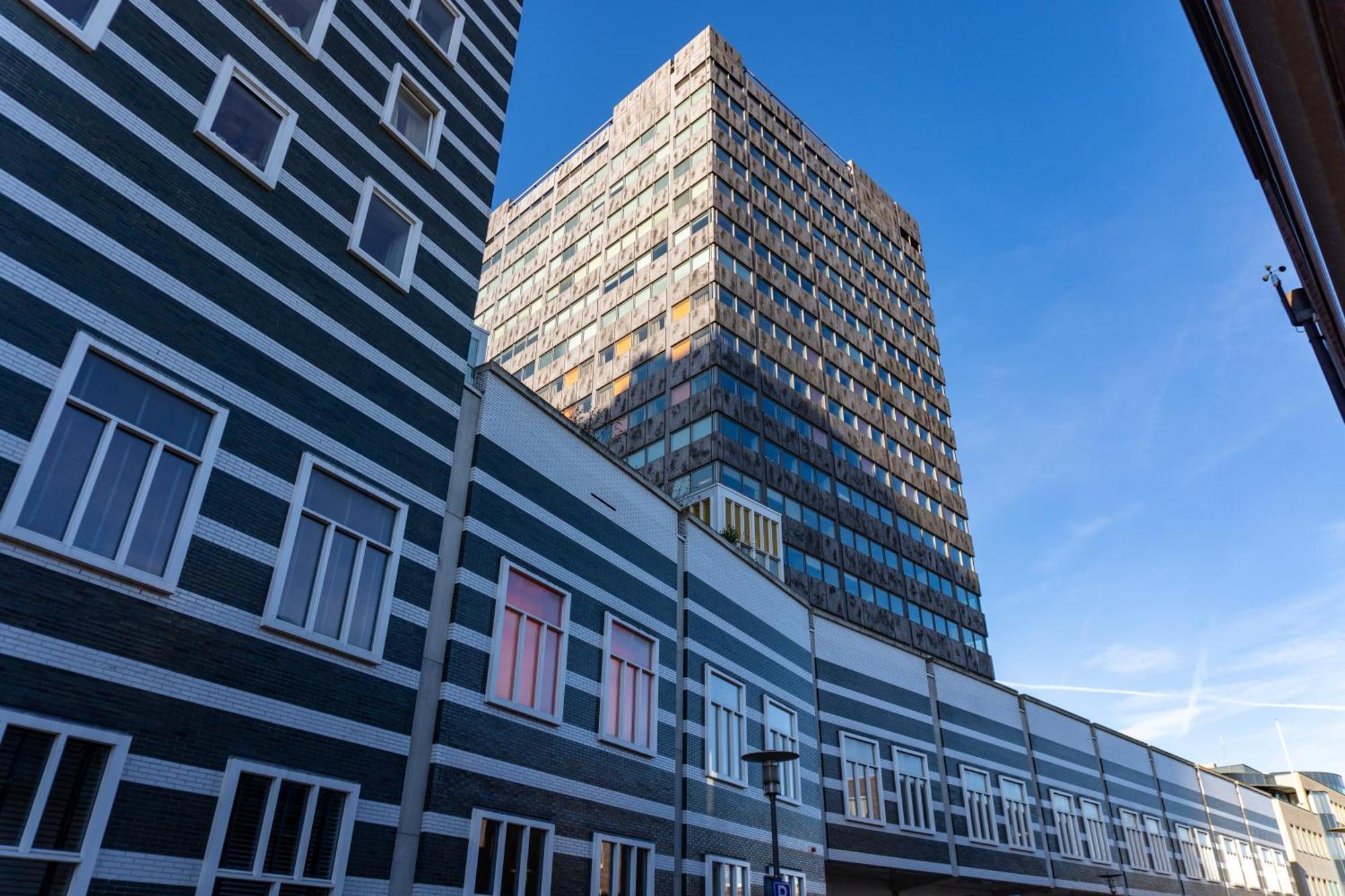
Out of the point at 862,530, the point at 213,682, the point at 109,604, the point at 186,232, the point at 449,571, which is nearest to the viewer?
the point at 109,604

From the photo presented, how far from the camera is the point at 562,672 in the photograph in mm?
18453

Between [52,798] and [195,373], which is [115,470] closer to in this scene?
[195,373]

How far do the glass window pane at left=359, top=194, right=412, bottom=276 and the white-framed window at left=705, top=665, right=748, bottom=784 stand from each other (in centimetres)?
1289

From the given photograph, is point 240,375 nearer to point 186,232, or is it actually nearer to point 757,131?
point 186,232

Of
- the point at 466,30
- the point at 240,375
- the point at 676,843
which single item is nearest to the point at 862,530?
the point at 676,843

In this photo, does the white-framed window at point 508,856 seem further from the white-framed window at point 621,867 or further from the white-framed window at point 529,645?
the white-framed window at point 529,645

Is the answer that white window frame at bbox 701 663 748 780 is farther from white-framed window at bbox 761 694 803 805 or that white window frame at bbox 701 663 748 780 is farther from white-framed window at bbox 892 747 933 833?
white-framed window at bbox 892 747 933 833

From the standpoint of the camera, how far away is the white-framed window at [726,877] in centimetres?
2120

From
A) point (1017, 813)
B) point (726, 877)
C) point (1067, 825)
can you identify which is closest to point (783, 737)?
point (726, 877)

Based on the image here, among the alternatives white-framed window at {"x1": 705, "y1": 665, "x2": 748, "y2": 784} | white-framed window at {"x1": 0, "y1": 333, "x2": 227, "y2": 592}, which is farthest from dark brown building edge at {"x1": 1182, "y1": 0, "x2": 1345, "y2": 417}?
white-framed window at {"x1": 705, "y1": 665, "x2": 748, "y2": 784}

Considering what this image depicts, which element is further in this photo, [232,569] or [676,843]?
[676,843]

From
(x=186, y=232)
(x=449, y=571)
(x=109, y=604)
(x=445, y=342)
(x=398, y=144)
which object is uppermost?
(x=398, y=144)

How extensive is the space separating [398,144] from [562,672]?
1110cm

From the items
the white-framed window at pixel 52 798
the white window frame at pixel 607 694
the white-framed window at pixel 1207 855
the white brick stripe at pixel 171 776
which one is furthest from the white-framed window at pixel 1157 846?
the white-framed window at pixel 52 798
